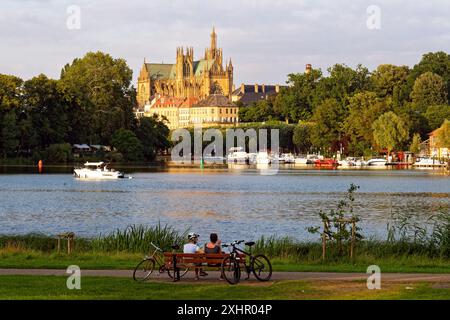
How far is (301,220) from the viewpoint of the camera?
5525 centimetres

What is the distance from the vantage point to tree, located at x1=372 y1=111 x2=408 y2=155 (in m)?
160

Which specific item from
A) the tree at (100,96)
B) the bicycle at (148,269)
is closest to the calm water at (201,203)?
the bicycle at (148,269)

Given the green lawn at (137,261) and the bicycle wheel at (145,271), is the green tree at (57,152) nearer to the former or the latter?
the green lawn at (137,261)

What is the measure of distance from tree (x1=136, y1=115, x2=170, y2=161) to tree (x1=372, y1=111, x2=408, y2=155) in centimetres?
3711

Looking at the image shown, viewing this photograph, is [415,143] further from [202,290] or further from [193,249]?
[202,290]

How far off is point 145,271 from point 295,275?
12.0 ft

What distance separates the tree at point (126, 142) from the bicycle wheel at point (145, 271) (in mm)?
129359

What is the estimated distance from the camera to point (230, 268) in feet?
74.8

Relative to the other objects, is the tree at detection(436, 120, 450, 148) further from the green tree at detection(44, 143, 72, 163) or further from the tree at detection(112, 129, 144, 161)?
the green tree at detection(44, 143, 72, 163)

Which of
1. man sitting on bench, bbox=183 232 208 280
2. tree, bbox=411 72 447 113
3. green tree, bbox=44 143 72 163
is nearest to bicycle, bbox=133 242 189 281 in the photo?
man sitting on bench, bbox=183 232 208 280

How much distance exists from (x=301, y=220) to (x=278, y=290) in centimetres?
3434

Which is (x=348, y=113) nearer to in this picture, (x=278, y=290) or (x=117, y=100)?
(x=117, y=100)
